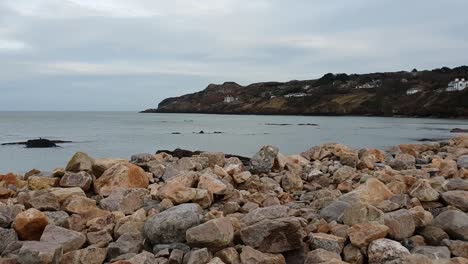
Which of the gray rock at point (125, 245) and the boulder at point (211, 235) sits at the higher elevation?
the boulder at point (211, 235)

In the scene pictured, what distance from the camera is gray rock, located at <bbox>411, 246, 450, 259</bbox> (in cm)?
562

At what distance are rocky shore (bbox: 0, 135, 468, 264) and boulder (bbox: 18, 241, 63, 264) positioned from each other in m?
0.01

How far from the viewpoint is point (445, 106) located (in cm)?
11112

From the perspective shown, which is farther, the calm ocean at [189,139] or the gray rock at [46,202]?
Answer: the calm ocean at [189,139]

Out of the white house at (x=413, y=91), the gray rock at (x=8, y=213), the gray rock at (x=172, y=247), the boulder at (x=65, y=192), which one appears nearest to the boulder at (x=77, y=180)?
the boulder at (x=65, y=192)

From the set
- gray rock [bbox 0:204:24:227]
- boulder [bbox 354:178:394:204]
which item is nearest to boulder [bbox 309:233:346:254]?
boulder [bbox 354:178:394:204]

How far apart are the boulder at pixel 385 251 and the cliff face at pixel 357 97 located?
108 metres

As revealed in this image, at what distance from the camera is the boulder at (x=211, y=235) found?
5.64 meters

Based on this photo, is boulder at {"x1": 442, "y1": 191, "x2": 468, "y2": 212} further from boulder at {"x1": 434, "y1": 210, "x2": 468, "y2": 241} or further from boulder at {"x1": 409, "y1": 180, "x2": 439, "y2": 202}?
boulder at {"x1": 434, "y1": 210, "x2": 468, "y2": 241}

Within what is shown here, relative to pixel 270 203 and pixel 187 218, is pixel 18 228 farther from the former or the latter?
pixel 270 203

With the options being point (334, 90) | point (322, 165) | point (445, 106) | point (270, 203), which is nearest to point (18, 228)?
point (270, 203)

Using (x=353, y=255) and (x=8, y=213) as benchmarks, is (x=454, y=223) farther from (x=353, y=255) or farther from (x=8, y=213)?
(x=8, y=213)

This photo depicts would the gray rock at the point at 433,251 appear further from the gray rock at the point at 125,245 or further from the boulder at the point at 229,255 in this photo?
the gray rock at the point at 125,245

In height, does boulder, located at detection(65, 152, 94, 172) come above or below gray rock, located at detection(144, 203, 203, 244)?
above
